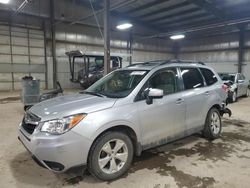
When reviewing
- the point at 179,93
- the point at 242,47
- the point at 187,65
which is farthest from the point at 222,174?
the point at 242,47

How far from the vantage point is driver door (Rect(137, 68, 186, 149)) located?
284 cm

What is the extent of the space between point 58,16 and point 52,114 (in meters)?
12.5

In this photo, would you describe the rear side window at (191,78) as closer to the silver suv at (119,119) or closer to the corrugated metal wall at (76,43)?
the silver suv at (119,119)

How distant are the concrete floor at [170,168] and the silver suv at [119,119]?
0.28 m

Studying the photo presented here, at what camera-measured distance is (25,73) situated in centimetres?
1266

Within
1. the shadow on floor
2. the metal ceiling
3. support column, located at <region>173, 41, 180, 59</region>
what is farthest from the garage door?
support column, located at <region>173, 41, 180, 59</region>

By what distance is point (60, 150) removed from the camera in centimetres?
220

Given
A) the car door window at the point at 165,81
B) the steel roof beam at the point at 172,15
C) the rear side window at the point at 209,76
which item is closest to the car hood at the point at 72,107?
the car door window at the point at 165,81

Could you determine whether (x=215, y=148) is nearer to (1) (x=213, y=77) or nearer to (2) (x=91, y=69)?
(1) (x=213, y=77)

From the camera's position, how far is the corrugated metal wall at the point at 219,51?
1657 centimetres

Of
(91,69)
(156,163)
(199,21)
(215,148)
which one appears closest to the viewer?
(156,163)

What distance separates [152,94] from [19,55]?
11.9 m

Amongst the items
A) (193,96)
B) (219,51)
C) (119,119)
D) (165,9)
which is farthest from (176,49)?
(119,119)

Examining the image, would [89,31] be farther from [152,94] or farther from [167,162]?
[167,162]
